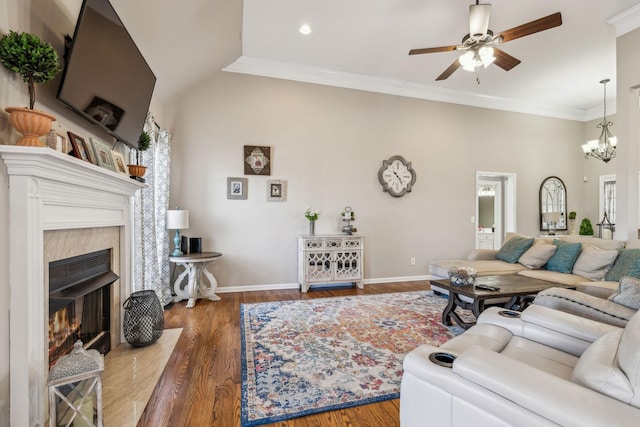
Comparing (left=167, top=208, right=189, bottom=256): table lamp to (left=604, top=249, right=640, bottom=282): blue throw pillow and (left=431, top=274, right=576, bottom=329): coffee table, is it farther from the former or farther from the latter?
(left=604, top=249, right=640, bottom=282): blue throw pillow

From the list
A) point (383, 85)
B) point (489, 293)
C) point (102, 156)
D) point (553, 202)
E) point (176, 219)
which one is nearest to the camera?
point (102, 156)

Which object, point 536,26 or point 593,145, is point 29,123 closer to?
point 536,26

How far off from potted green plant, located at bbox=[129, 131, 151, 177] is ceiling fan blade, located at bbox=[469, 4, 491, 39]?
3.24 meters

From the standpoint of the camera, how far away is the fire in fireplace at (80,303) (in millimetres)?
1685

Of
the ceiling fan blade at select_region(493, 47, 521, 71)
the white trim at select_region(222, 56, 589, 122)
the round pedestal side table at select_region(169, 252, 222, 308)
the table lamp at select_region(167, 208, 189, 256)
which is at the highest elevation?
the white trim at select_region(222, 56, 589, 122)

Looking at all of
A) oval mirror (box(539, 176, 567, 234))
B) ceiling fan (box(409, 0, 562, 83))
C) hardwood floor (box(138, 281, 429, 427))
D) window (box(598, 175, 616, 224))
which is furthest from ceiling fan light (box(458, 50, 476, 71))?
window (box(598, 175, 616, 224))

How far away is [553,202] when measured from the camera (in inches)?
250

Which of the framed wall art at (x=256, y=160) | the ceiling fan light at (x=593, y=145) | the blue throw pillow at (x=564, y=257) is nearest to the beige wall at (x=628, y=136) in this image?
the blue throw pillow at (x=564, y=257)

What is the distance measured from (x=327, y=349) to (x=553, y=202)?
6.35m

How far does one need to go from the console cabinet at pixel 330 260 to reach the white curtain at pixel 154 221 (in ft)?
5.89

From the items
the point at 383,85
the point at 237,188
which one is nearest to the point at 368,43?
the point at 383,85

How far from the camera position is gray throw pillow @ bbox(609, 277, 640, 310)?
5.39 ft

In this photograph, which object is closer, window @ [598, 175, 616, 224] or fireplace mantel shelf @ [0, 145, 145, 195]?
fireplace mantel shelf @ [0, 145, 145, 195]

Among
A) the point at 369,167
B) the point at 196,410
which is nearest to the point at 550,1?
the point at 369,167
